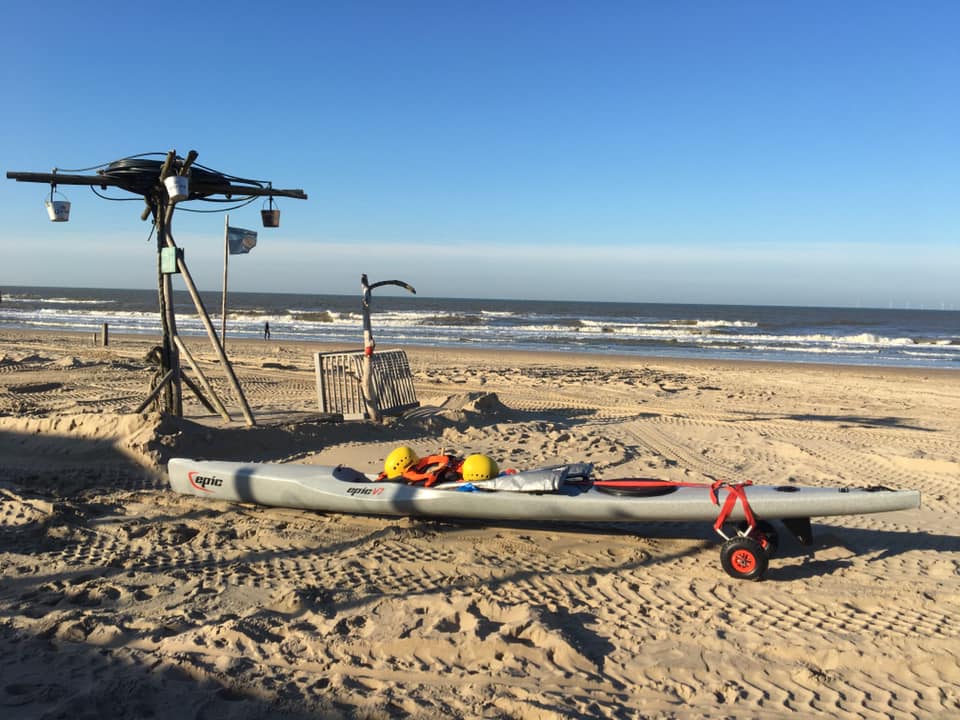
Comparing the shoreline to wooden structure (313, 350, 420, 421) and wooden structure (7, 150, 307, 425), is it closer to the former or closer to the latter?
wooden structure (313, 350, 420, 421)

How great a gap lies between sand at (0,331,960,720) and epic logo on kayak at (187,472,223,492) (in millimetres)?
192

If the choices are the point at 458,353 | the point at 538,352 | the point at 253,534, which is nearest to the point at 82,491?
the point at 253,534

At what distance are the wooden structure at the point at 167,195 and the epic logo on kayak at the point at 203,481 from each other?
1939 millimetres

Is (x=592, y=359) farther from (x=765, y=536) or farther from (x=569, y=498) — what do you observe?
(x=765, y=536)

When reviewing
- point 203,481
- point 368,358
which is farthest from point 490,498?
point 368,358

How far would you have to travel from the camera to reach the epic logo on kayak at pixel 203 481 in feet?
22.4

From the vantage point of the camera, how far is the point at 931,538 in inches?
249

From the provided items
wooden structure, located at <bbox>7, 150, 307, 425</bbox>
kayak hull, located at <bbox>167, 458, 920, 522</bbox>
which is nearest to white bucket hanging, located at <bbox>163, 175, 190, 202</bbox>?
wooden structure, located at <bbox>7, 150, 307, 425</bbox>

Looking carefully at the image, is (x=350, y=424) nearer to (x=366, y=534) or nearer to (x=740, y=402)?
(x=366, y=534)

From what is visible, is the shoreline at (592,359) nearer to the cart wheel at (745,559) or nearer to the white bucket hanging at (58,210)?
the white bucket hanging at (58,210)

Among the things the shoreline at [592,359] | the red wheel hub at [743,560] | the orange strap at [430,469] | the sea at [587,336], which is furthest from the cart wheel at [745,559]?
the sea at [587,336]

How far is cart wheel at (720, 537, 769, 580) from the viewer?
5176 millimetres

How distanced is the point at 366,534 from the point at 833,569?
3.65m

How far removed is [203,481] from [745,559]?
15.8ft
